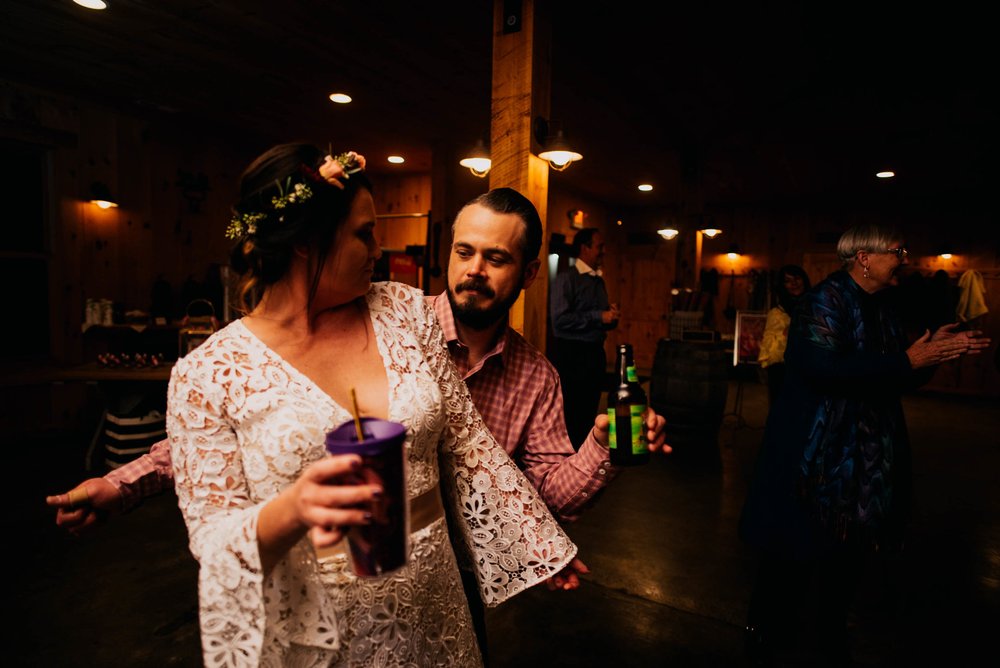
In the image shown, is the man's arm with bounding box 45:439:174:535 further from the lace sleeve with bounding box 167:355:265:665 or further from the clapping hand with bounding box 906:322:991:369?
the clapping hand with bounding box 906:322:991:369

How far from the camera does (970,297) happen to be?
921 centimetres

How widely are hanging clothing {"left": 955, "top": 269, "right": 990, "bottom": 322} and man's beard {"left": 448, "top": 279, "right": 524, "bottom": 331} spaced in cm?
1070

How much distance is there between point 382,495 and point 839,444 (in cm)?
202

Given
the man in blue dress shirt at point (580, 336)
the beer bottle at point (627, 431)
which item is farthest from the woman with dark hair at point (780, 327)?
the beer bottle at point (627, 431)

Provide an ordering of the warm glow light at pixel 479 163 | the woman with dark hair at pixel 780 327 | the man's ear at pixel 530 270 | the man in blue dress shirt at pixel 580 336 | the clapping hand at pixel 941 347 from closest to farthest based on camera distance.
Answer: the man's ear at pixel 530 270
the clapping hand at pixel 941 347
the man in blue dress shirt at pixel 580 336
the warm glow light at pixel 479 163
the woman with dark hair at pixel 780 327

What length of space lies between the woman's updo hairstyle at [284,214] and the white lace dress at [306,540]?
0.15 meters

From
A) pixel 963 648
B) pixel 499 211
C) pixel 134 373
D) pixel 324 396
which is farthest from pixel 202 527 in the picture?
pixel 134 373

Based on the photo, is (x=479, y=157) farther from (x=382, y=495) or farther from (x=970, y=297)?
(x=970, y=297)

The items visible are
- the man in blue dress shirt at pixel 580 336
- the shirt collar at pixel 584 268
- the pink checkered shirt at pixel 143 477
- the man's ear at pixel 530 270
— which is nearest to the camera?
the pink checkered shirt at pixel 143 477

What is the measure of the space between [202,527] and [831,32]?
4888mm

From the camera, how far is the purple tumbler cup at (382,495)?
78 centimetres

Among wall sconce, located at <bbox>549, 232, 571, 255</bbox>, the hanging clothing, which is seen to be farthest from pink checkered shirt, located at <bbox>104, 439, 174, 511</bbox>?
the hanging clothing

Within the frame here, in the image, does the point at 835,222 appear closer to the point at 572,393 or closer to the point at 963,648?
the point at 572,393

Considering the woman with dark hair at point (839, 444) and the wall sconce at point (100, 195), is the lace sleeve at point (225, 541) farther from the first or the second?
the wall sconce at point (100, 195)
